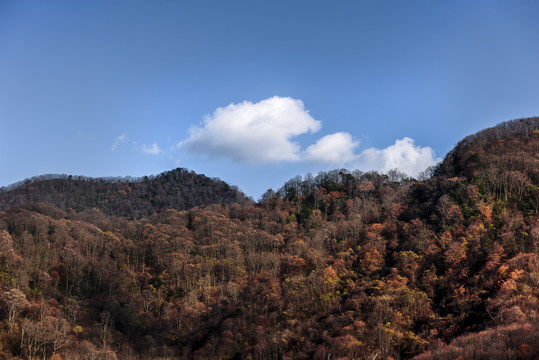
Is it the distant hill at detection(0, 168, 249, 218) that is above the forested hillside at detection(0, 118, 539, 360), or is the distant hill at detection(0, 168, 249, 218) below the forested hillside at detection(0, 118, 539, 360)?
above

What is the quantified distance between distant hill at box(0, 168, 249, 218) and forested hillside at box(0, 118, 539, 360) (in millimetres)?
39031

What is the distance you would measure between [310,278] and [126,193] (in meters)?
99.1

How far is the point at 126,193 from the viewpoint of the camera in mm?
135750

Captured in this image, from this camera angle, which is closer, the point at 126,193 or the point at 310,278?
the point at 310,278

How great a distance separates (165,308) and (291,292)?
2134 centimetres

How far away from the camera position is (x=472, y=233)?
53.1m

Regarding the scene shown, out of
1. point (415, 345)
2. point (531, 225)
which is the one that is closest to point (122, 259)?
point (415, 345)

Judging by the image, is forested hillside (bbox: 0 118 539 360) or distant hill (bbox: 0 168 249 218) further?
distant hill (bbox: 0 168 249 218)

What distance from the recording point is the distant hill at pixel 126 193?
403ft

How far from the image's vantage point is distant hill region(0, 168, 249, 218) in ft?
403

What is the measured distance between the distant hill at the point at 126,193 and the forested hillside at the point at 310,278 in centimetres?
3903

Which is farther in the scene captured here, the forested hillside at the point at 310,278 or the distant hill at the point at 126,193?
the distant hill at the point at 126,193

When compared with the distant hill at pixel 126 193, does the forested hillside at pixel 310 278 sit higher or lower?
lower

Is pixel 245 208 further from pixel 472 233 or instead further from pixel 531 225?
pixel 531 225
